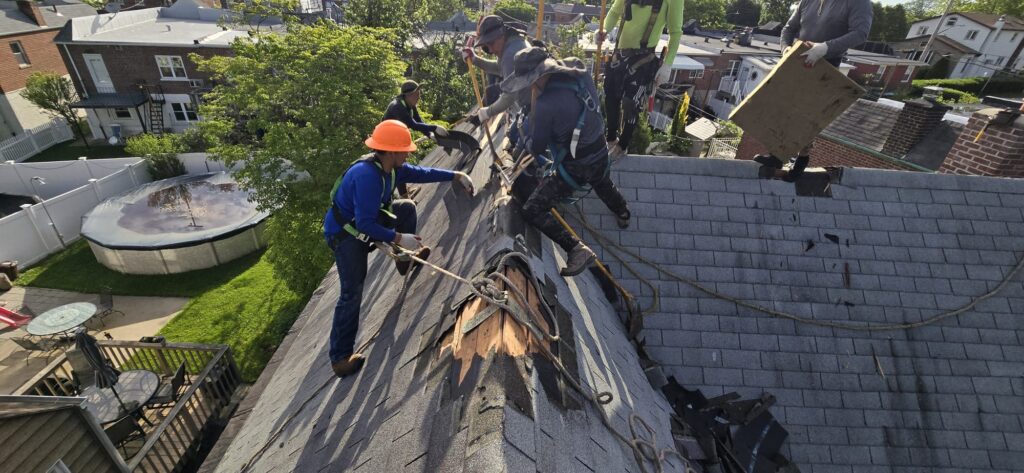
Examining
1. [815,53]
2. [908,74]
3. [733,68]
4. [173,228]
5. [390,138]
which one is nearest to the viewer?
[390,138]

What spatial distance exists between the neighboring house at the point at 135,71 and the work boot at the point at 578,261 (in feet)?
109

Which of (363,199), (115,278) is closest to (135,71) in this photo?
(115,278)

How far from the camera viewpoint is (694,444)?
13.8 feet

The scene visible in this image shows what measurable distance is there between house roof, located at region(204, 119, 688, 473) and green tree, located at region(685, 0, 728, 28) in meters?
73.8

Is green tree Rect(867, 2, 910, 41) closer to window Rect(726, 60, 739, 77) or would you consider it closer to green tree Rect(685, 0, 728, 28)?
green tree Rect(685, 0, 728, 28)

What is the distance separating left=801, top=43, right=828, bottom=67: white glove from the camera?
209 inches

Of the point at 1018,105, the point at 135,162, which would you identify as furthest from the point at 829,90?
the point at 135,162

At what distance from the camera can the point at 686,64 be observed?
36906 mm

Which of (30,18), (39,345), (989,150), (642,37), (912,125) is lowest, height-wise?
(39,345)

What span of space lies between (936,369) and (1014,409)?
0.96 m

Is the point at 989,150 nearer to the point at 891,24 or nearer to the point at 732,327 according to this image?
the point at 732,327

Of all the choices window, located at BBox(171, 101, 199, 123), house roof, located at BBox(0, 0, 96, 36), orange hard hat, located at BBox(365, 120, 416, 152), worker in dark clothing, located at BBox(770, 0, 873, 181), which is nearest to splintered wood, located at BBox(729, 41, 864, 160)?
worker in dark clothing, located at BBox(770, 0, 873, 181)

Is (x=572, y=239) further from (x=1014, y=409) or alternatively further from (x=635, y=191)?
(x=1014, y=409)

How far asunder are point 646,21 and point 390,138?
5.10 meters
